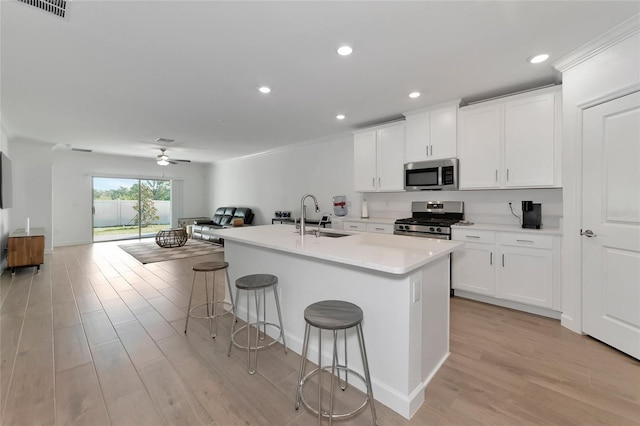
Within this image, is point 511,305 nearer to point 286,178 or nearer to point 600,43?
point 600,43

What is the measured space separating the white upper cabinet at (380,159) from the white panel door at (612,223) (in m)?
2.09

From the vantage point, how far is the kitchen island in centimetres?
162

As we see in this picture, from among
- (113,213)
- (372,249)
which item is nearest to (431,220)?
(372,249)

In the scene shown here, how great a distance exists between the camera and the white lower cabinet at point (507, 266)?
2.86 meters

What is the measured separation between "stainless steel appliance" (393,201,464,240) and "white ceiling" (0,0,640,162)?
146 cm

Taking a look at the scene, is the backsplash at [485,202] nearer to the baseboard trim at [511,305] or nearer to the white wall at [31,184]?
the baseboard trim at [511,305]

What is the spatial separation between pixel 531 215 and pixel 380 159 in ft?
6.94

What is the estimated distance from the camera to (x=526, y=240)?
2959 mm

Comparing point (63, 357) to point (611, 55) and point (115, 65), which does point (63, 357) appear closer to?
point (115, 65)

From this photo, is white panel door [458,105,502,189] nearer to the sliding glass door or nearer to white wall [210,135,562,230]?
white wall [210,135,562,230]

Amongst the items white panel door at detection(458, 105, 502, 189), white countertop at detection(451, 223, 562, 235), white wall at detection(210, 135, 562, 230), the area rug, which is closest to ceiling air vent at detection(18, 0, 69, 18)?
white panel door at detection(458, 105, 502, 189)

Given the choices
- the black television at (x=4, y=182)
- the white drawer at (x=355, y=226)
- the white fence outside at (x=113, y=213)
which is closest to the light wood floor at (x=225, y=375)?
the white drawer at (x=355, y=226)

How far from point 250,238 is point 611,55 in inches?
134

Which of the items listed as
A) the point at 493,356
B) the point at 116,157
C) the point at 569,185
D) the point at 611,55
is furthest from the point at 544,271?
the point at 116,157
